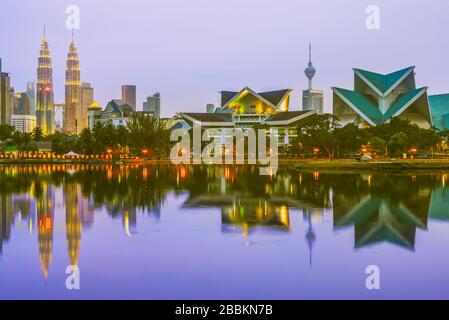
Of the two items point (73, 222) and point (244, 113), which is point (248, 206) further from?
point (244, 113)

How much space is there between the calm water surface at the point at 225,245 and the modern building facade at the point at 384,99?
55.2 m

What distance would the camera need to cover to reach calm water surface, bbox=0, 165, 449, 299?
8461 mm

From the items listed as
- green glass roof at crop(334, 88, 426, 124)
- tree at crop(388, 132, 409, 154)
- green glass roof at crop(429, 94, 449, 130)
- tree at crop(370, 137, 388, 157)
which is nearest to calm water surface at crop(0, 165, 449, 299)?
tree at crop(388, 132, 409, 154)

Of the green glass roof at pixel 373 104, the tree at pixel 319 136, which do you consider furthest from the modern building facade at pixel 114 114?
the tree at pixel 319 136

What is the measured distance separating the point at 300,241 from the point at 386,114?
66682 millimetres

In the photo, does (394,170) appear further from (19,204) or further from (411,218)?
(19,204)

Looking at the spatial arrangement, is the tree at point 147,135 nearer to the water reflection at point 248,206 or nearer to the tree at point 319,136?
the tree at point 319,136

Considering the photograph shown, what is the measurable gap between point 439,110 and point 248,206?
71.2m

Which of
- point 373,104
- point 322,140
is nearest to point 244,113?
point 373,104

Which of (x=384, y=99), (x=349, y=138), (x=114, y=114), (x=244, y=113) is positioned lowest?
(x=349, y=138)

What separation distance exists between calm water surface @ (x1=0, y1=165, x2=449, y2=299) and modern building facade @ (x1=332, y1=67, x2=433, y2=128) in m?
55.2

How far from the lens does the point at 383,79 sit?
77.1m

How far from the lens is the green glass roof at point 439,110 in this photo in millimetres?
80812
